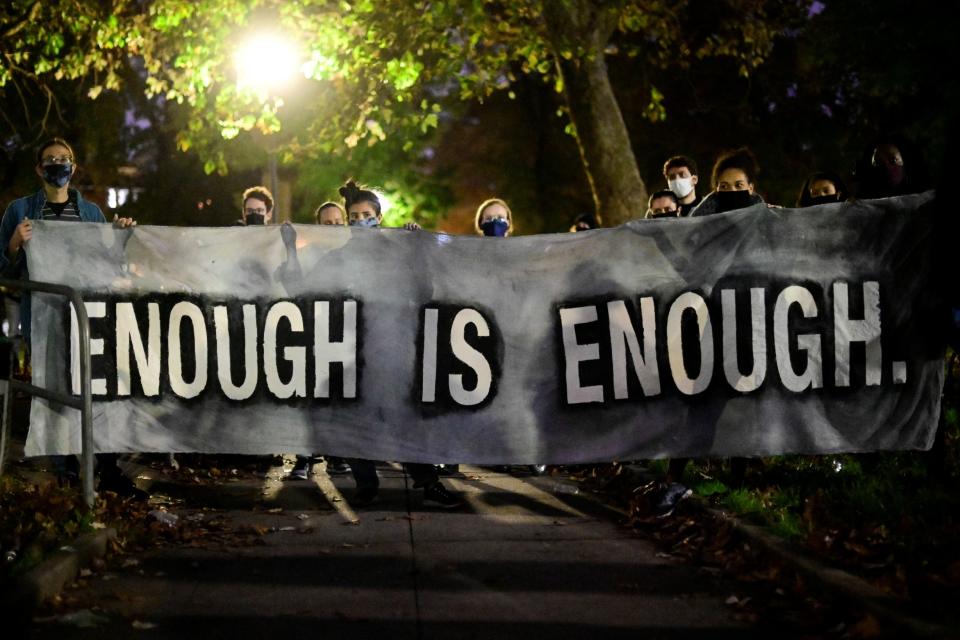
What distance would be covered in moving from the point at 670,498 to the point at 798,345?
120 centimetres

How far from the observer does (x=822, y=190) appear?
9.09m

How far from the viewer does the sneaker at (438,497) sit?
8.02 m

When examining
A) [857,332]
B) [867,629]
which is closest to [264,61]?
[857,332]

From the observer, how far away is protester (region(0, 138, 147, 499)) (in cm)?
789

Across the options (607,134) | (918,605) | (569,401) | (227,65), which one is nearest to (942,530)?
(918,605)

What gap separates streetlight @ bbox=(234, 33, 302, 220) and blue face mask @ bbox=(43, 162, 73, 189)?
7.57 meters

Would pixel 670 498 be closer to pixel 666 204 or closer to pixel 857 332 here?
pixel 857 332

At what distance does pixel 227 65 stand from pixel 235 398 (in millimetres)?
9164

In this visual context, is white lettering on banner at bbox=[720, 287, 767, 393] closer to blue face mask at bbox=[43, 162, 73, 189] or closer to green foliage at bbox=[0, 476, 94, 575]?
green foliage at bbox=[0, 476, 94, 575]

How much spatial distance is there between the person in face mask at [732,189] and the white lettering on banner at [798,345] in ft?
2.25

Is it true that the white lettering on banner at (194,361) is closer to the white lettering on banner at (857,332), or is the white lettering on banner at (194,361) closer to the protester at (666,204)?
the white lettering on banner at (857,332)

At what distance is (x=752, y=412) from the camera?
7488 mm

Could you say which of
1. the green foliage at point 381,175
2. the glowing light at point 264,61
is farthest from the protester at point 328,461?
the green foliage at point 381,175

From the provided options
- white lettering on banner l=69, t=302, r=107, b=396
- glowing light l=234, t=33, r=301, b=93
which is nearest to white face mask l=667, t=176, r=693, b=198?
white lettering on banner l=69, t=302, r=107, b=396
